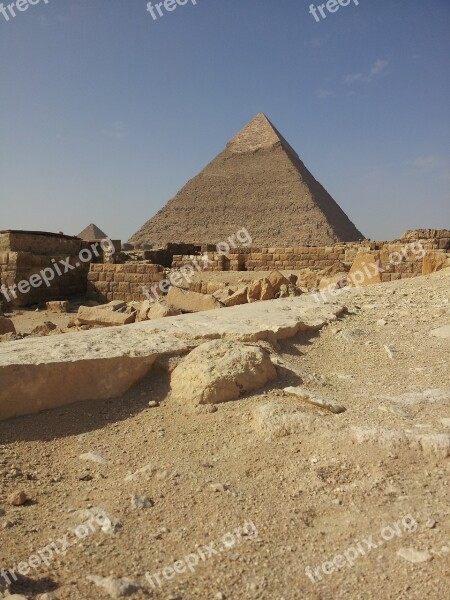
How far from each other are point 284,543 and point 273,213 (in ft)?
249

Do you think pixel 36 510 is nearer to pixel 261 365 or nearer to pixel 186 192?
pixel 261 365

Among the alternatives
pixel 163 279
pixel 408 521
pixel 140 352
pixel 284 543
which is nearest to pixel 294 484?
pixel 284 543

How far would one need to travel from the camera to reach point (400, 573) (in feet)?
5.33

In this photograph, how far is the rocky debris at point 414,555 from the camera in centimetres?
166

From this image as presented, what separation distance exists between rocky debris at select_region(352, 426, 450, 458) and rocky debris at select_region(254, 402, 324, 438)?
0.23 metres

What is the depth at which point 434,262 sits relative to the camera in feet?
26.1

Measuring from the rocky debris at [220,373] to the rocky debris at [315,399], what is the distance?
206mm

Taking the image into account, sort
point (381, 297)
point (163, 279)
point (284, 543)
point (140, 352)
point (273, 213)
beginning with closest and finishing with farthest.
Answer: point (284, 543) → point (140, 352) → point (381, 297) → point (163, 279) → point (273, 213)

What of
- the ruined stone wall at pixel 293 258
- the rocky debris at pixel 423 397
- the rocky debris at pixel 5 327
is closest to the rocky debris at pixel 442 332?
the rocky debris at pixel 423 397

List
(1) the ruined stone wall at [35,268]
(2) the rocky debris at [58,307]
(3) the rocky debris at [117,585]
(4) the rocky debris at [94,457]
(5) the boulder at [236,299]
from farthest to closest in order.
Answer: (1) the ruined stone wall at [35,268]
(2) the rocky debris at [58,307]
(5) the boulder at [236,299]
(4) the rocky debris at [94,457]
(3) the rocky debris at [117,585]

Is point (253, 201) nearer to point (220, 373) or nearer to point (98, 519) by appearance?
point (220, 373)
